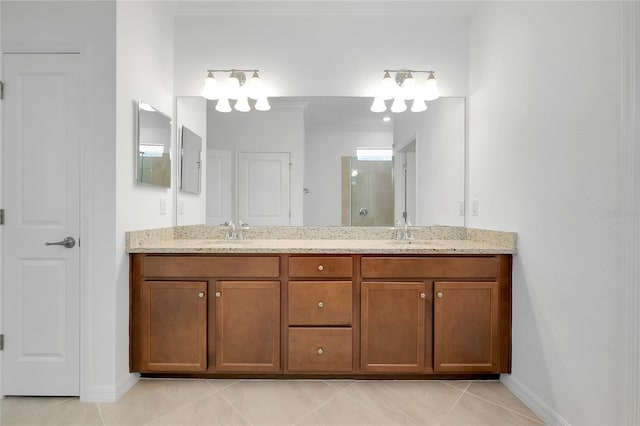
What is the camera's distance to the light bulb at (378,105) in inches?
106

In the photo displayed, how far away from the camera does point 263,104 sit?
2.70m

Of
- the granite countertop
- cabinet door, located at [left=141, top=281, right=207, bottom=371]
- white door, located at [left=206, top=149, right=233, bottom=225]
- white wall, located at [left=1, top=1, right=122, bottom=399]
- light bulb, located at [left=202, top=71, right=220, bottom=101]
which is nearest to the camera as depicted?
white wall, located at [left=1, top=1, right=122, bottom=399]

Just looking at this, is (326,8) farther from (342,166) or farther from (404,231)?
(404,231)

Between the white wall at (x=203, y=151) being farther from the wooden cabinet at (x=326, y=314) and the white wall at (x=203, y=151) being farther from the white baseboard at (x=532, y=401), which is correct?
the white baseboard at (x=532, y=401)

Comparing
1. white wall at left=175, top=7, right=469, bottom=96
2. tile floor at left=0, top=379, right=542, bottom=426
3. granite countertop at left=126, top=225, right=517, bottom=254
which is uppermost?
white wall at left=175, top=7, right=469, bottom=96

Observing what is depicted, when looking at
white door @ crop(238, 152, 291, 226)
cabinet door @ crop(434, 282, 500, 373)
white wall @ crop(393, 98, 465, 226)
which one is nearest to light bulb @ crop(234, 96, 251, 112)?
white door @ crop(238, 152, 291, 226)

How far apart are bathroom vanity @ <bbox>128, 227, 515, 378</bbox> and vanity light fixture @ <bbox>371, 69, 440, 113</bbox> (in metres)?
1.18

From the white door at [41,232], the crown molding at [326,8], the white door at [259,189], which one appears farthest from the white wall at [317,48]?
the white door at [41,232]

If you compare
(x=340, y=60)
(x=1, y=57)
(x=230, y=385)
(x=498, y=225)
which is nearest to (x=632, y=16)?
→ (x=498, y=225)

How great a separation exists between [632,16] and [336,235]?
6.50 feet

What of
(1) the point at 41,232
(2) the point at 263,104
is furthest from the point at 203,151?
(1) the point at 41,232

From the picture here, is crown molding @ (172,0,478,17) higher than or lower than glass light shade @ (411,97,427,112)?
higher

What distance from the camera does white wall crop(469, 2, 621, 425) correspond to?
1458 millimetres

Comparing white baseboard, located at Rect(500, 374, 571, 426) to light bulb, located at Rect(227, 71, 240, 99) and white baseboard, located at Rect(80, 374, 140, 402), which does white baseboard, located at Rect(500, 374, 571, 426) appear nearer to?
white baseboard, located at Rect(80, 374, 140, 402)
